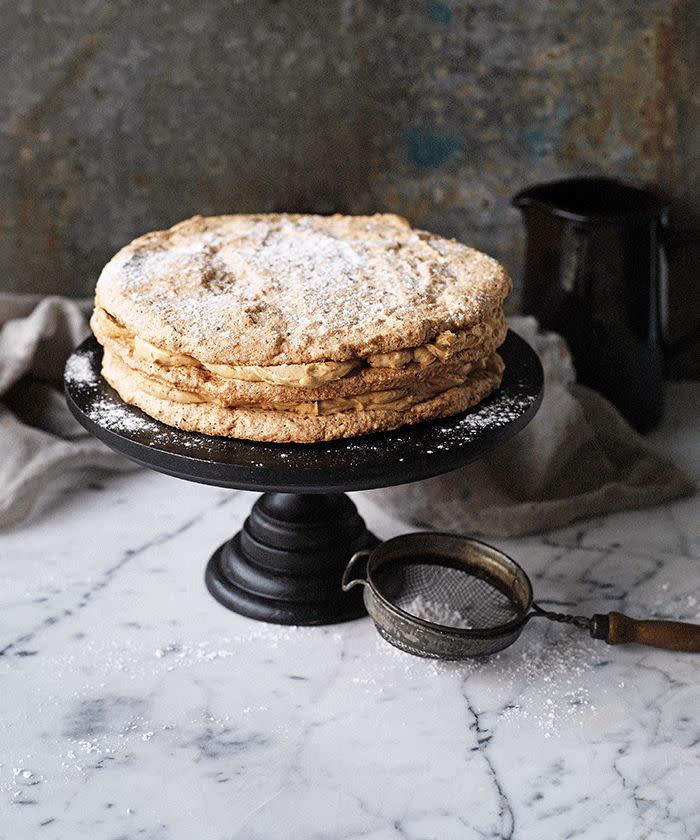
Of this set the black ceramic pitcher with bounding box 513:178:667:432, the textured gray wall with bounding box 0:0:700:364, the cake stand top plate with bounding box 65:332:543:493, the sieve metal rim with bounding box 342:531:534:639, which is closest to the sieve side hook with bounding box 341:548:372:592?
the sieve metal rim with bounding box 342:531:534:639

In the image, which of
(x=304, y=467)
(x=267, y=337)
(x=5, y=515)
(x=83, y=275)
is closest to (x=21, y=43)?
(x=83, y=275)

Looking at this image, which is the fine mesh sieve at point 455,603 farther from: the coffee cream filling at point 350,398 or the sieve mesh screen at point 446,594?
the coffee cream filling at point 350,398

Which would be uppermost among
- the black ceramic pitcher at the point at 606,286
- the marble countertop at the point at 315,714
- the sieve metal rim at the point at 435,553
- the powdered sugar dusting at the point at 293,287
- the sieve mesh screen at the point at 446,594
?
the powdered sugar dusting at the point at 293,287

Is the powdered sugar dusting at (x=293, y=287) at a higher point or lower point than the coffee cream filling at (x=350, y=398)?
higher

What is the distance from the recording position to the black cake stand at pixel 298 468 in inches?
50.4

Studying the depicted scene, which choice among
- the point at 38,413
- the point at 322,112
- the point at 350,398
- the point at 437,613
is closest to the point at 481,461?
the point at 437,613

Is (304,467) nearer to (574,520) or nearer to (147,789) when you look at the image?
(147,789)

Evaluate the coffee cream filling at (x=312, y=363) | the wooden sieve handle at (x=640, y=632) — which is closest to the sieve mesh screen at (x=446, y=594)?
the wooden sieve handle at (x=640, y=632)

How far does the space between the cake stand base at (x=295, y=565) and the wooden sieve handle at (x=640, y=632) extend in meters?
0.35

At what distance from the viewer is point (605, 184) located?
2.18 m

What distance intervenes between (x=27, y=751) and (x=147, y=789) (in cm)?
16

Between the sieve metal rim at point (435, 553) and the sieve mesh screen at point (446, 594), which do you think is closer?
the sieve metal rim at point (435, 553)

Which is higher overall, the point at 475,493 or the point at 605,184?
the point at 605,184

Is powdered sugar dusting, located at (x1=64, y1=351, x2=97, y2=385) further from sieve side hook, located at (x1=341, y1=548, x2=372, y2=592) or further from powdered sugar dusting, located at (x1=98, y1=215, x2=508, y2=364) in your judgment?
sieve side hook, located at (x1=341, y1=548, x2=372, y2=592)
